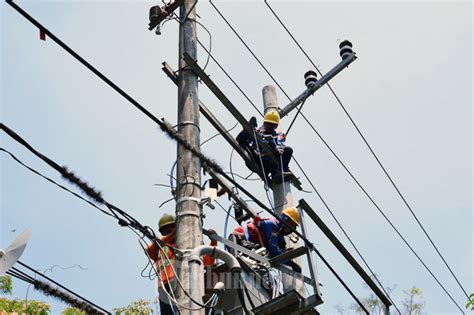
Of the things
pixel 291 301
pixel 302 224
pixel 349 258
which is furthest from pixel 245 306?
pixel 349 258

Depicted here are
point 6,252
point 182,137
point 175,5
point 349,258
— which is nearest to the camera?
point 6,252

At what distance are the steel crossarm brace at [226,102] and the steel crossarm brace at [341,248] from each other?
6.05ft

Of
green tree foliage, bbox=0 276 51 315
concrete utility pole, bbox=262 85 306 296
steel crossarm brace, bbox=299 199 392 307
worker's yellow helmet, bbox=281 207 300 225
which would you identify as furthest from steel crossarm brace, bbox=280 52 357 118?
green tree foliage, bbox=0 276 51 315

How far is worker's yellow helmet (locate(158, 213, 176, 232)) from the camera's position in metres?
7.36

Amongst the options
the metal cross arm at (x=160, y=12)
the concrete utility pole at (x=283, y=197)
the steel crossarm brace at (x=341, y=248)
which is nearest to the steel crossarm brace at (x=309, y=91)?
the concrete utility pole at (x=283, y=197)

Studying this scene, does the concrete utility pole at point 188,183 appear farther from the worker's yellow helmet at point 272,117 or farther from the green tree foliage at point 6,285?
the green tree foliage at point 6,285

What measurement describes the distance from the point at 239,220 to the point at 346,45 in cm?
349

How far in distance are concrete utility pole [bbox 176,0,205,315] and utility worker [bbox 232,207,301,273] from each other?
1.81 metres

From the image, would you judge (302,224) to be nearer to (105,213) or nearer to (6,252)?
(105,213)

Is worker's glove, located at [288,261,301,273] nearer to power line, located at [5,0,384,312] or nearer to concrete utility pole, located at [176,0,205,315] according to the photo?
power line, located at [5,0,384,312]

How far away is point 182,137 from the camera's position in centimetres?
681

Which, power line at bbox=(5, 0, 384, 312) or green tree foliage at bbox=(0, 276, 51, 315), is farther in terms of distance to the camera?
green tree foliage at bbox=(0, 276, 51, 315)

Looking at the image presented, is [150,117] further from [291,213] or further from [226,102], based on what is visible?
[291,213]

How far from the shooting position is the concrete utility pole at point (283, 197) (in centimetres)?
782
